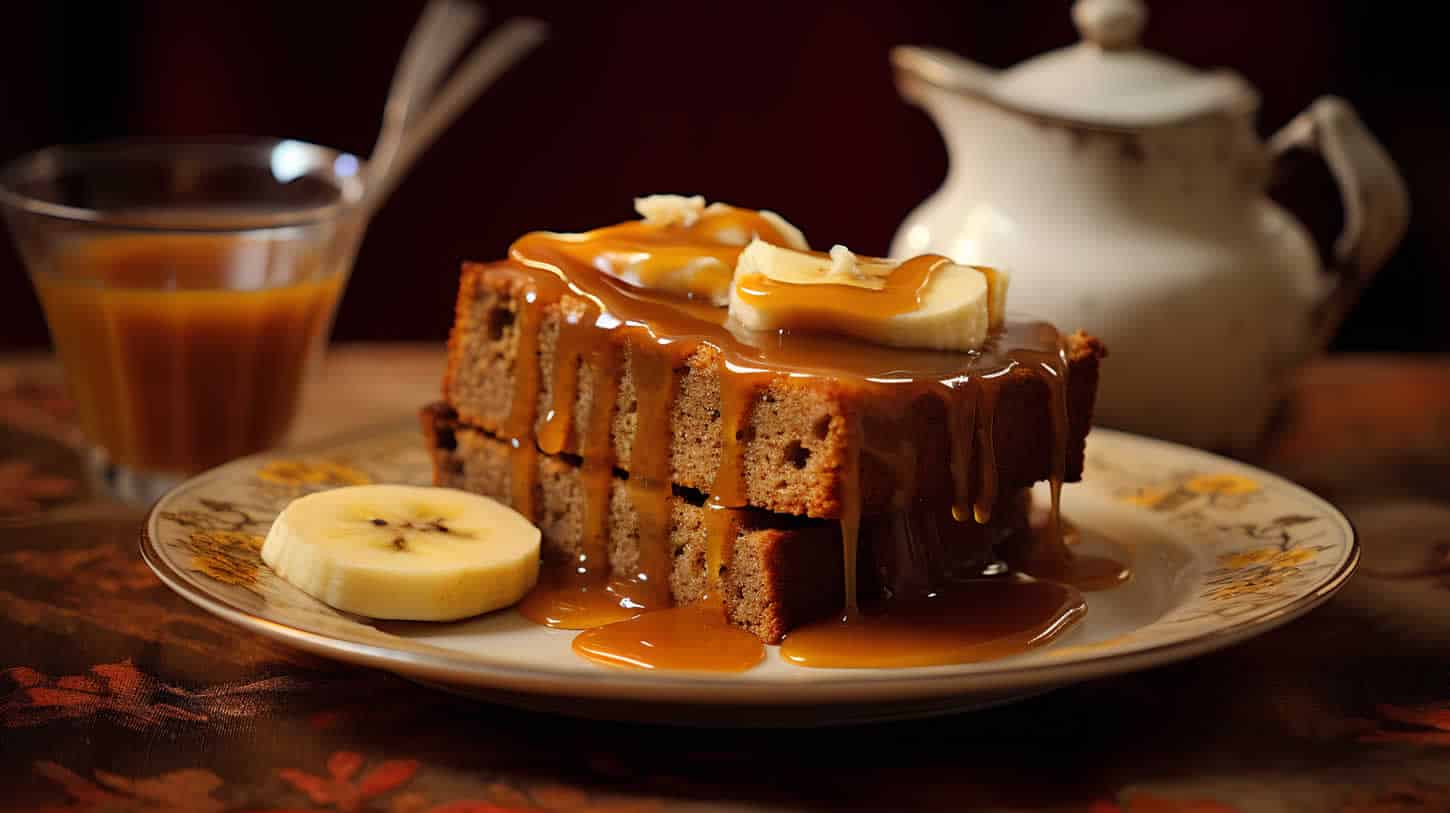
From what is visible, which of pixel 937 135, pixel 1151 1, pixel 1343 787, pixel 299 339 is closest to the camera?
pixel 1343 787

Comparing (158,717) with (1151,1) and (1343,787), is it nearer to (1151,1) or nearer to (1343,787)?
(1343,787)

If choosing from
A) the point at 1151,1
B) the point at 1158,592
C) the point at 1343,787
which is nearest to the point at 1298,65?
the point at 1151,1

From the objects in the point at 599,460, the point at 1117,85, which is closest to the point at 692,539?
the point at 599,460

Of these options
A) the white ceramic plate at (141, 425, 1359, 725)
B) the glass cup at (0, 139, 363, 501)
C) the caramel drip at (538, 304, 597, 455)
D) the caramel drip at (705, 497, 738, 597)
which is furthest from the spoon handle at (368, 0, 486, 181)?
the caramel drip at (705, 497, 738, 597)

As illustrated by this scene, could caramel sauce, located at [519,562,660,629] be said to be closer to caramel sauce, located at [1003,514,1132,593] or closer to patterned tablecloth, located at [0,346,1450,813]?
patterned tablecloth, located at [0,346,1450,813]

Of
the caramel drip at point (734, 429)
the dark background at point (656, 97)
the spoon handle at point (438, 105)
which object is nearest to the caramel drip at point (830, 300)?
the caramel drip at point (734, 429)

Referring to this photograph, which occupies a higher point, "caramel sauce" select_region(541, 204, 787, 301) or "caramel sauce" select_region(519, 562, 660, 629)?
"caramel sauce" select_region(541, 204, 787, 301)

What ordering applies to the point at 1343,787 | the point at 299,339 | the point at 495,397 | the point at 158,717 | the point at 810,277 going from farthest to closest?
the point at 299,339 → the point at 495,397 → the point at 810,277 → the point at 158,717 → the point at 1343,787
